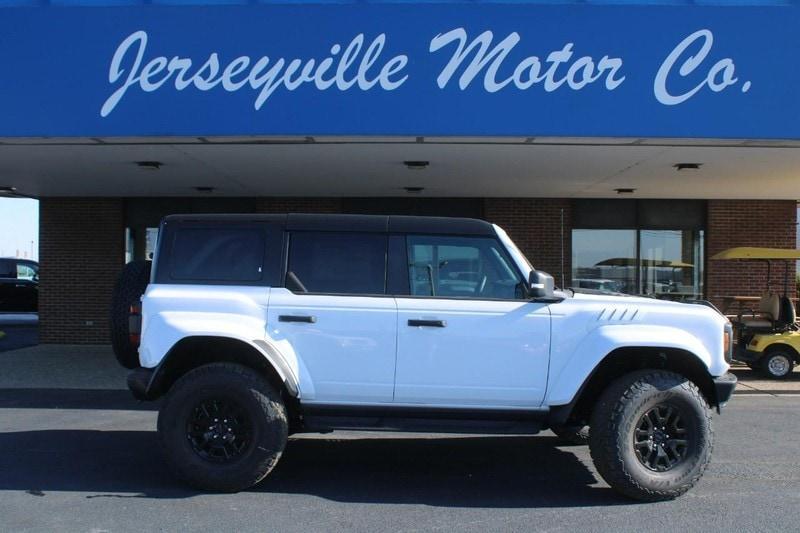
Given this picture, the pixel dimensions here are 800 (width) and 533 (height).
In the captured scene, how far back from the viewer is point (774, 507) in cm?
517

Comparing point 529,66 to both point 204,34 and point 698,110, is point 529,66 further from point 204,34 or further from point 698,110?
point 204,34

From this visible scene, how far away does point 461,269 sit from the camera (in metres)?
5.58

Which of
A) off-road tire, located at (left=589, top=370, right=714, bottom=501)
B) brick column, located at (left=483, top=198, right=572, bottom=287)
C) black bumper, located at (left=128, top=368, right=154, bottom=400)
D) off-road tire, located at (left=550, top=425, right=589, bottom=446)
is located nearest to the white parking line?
off-road tire, located at (left=550, top=425, right=589, bottom=446)

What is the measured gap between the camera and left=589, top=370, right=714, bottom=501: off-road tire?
17.1ft

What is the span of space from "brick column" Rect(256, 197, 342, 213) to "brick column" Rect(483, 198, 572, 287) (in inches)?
119

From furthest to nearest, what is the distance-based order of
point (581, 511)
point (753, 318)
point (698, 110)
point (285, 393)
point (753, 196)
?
1. point (753, 196)
2. point (753, 318)
3. point (698, 110)
4. point (285, 393)
5. point (581, 511)

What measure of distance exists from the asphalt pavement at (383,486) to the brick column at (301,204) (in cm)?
665

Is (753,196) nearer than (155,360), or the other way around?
(155,360)

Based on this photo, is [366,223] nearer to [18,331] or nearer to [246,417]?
[246,417]

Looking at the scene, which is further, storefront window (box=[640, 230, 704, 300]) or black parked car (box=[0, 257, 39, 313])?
black parked car (box=[0, 257, 39, 313])

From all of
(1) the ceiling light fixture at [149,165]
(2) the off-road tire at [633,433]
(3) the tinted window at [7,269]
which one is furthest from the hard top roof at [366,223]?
(3) the tinted window at [7,269]

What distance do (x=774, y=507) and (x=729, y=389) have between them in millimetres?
883

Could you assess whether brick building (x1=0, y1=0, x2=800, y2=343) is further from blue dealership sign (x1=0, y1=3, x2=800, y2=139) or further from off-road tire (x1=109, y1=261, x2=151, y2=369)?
off-road tire (x1=109, y1=261, x2=151, y2=369)

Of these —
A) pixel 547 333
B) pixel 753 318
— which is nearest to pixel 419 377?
pixel 547 333
